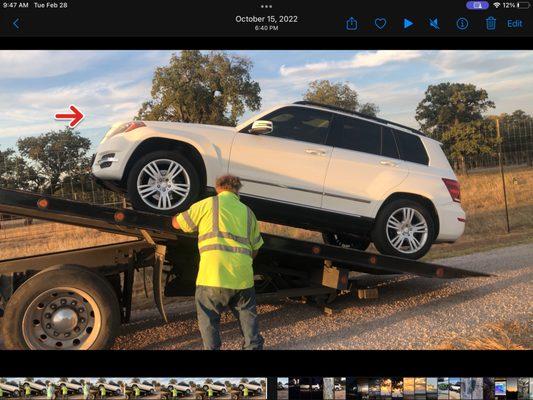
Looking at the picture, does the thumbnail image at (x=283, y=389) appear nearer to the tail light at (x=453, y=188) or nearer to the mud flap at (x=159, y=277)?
the mud flap at (x=159, y=277)

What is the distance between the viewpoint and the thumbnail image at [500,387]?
2531 millimetres

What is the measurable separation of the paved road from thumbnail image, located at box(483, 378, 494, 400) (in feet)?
2.82

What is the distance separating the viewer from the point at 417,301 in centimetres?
492

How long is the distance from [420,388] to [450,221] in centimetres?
244

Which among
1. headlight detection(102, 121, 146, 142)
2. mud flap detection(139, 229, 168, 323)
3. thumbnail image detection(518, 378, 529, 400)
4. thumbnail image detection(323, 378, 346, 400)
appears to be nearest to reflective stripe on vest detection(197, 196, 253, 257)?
mud flap detection(139, 229, 168, 323)

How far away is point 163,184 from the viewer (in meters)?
4.16

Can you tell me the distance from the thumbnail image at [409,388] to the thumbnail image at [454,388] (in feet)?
0.59

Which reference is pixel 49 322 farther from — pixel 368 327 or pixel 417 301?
pixel 417 301

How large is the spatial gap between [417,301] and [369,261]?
2.71ft

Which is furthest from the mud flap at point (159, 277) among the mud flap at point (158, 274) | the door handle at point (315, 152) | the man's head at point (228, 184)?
the door handle at point (315, 152)

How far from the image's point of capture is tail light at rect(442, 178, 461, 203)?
4602mm

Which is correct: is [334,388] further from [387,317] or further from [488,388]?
[387,317]
